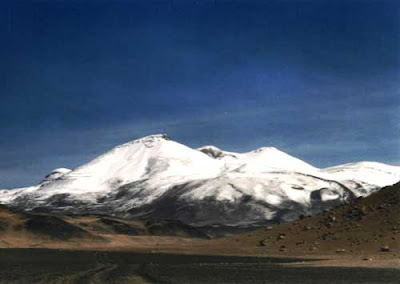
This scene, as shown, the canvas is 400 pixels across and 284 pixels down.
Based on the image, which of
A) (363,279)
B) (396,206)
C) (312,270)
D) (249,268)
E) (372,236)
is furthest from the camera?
(396,206)

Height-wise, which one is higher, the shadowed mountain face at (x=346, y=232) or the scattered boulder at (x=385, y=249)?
the shadowed mountain face at (x=346, y=232)

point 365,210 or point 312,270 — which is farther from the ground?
point 365,210

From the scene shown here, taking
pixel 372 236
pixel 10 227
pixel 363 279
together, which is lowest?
pixel 363 279

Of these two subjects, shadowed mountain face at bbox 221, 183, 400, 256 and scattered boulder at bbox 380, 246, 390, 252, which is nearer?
scattered boulder at bbox 380, 246, 390, 252

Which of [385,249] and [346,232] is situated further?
[346,232]

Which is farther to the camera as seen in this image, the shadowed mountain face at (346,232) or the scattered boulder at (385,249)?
the shadowed mountain face at (346,232)

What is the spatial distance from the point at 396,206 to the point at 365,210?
16.0 ft

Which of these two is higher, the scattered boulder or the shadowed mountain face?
the shadowed mountain face

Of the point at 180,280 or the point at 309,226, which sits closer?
the point at 180,280

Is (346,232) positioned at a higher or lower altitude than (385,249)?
higher

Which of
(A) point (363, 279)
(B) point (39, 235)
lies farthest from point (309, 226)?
(B) point (39, 235)

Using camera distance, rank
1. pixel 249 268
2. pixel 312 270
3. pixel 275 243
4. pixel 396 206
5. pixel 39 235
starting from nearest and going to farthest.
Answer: pixel 312 270 → pixel 249 268 → pixel 396 206 → pixel 275 243 → pixel 39 235

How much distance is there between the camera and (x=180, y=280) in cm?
4719

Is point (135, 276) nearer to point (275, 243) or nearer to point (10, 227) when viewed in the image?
point (275, 243)
